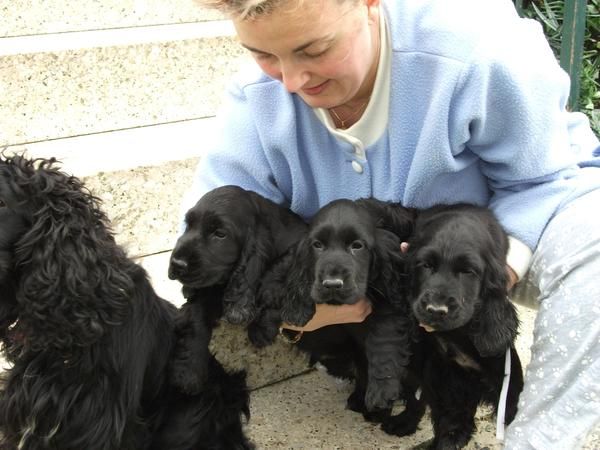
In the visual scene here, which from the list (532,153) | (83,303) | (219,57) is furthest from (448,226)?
(219,57)

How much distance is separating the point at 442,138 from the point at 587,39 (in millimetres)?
2631

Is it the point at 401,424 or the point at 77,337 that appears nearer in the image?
the point at 77,337

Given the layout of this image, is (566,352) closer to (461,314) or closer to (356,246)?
(461,314)

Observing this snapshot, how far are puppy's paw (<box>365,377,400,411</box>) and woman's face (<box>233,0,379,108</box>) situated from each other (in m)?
0.71

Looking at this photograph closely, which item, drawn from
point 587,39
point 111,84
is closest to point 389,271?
point 111,84

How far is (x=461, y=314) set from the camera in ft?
6.22

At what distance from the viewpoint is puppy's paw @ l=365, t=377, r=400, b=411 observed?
1.97 meters

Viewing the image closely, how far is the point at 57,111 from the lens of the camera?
2.84 metres

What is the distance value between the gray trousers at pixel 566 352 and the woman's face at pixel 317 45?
0.67m

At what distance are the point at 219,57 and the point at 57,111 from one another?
27.2 inches

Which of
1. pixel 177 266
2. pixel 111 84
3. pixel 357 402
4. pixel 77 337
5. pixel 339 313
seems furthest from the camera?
pixel 111 84

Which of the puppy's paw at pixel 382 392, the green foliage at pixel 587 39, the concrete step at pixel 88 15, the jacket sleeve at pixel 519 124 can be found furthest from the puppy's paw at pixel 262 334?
the green foliage at pixel 587 39

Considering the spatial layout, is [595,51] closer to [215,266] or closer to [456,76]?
[456,76]

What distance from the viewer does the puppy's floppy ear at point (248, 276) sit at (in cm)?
203
